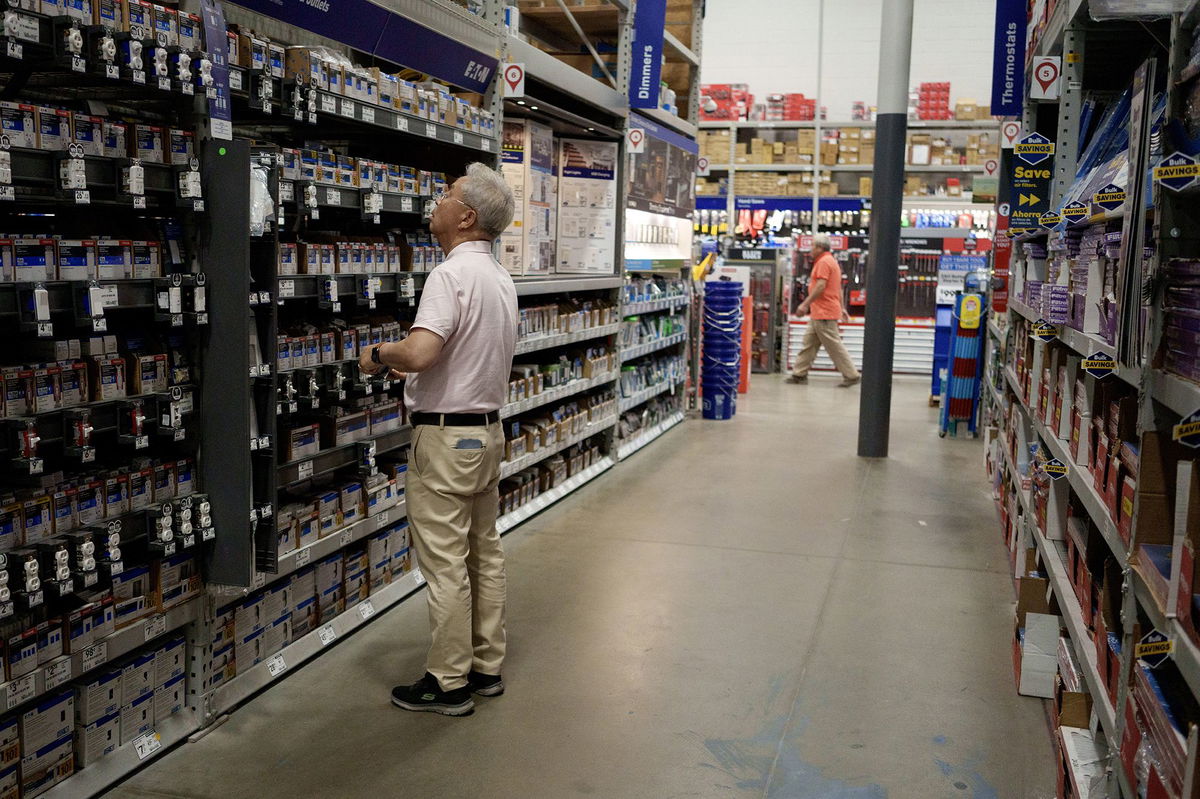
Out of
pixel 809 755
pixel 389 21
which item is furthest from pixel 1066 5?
pixel 809 755

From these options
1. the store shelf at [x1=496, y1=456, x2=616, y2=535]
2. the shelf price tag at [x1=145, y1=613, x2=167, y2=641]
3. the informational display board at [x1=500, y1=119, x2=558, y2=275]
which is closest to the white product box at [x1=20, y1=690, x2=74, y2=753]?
the shelf price tag at [x1=145, y1=613, x2=167, y2=641]

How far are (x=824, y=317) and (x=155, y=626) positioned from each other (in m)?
10.4

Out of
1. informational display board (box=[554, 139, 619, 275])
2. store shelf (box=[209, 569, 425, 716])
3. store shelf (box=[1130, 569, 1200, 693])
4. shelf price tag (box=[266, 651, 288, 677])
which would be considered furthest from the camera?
informational display board (box=[554, 139, 619, 275])

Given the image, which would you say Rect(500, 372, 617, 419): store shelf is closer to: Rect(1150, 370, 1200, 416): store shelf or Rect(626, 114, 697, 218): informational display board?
Rect(626, 114, 697, 218): informational display board

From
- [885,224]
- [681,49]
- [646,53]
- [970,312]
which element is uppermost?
[681,49]

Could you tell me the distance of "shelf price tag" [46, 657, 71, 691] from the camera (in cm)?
284

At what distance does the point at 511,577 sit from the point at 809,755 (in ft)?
6.93

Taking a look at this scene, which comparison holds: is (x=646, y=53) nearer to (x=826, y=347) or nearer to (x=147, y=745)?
(x=147, y=745)

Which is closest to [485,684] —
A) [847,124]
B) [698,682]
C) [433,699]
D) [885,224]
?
[433,699]

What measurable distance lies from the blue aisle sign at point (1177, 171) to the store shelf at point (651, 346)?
19.7 feet

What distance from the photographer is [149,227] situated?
3299 mm

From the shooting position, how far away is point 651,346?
888 cm

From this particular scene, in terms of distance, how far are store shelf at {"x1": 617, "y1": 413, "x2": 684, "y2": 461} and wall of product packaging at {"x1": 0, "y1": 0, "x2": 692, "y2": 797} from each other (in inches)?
143

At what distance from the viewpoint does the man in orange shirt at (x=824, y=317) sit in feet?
41.4
